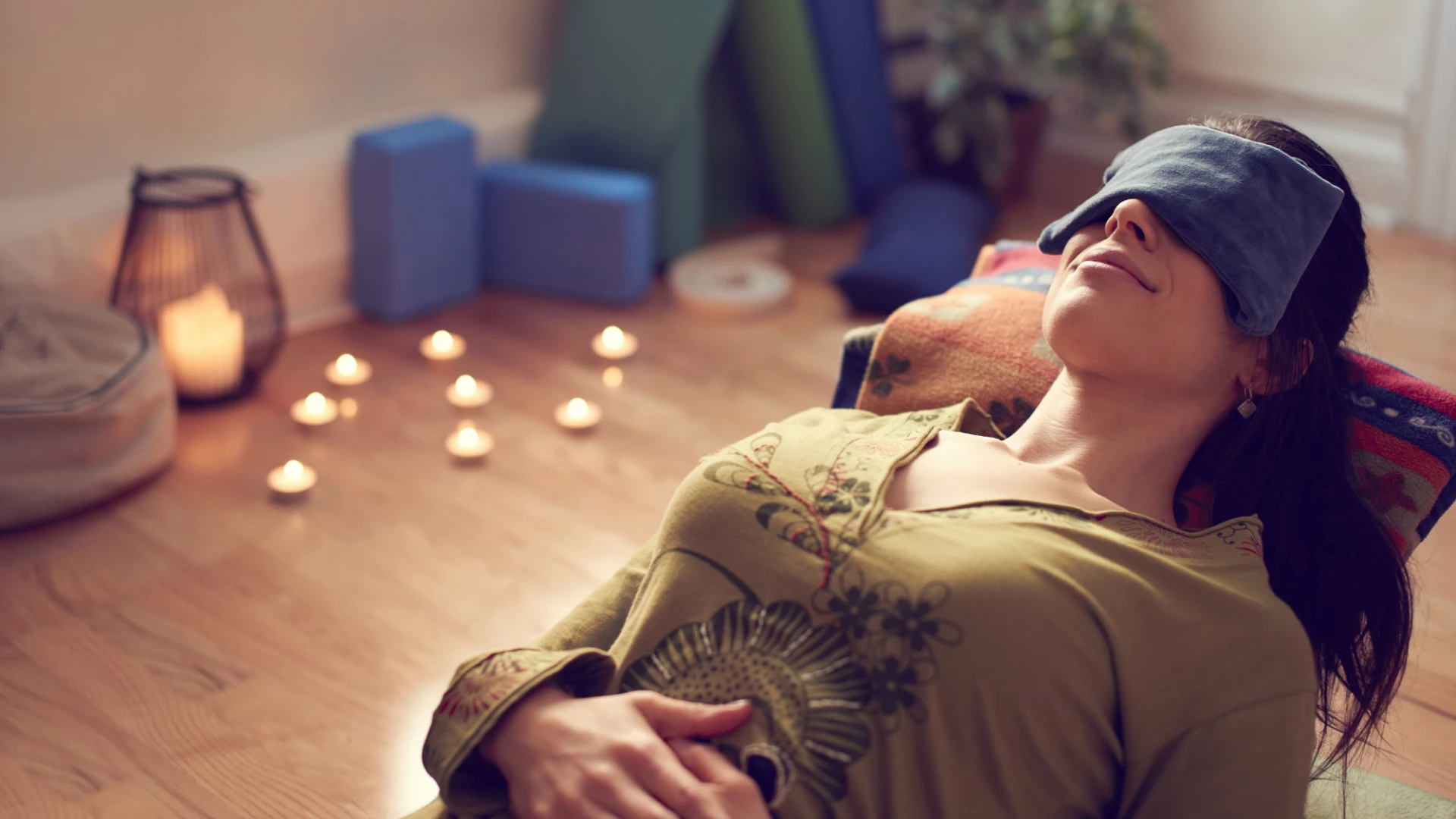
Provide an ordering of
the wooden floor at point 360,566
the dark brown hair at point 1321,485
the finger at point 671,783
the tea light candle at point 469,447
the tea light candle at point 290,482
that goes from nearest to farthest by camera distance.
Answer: the finger at point 671,783 → the dark brown hair at point 1321,485 → the wooden floor at point 360,566 → the tea light candle at point 290,482 → the tea light candle at point 469,447

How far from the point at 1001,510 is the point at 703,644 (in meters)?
0.30

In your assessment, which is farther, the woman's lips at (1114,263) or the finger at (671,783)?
the woman's lips at (1114,263)

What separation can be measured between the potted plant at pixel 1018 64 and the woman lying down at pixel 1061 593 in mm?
2235

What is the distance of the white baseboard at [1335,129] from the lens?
362 cm

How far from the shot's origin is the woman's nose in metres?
1.27

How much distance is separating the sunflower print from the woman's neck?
0.33 metres

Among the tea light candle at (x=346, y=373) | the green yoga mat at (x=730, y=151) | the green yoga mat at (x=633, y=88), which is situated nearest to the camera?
the tea light candle at (x=346, y=373)

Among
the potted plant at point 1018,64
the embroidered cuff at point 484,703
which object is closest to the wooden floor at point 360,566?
the embroidered cuff at point 484,703

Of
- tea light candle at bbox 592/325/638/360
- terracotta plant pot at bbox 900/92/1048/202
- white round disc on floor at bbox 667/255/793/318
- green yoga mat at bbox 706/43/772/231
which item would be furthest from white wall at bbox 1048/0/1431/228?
tea light candle at bbox 592/325/638/360

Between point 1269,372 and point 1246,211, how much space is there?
18 centimetres

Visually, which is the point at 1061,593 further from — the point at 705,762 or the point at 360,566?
the point at 360,566

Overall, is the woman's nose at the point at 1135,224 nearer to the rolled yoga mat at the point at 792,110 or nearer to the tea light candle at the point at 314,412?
Answer: the tea light candle at the point at 314,412

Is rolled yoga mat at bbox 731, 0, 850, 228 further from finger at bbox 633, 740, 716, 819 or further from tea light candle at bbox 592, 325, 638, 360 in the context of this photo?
finger at bbox 633, 740, 716, 819

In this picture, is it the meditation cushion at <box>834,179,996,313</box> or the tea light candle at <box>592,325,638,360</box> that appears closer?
the tea light candle at <box>592,325,638,360</box>
